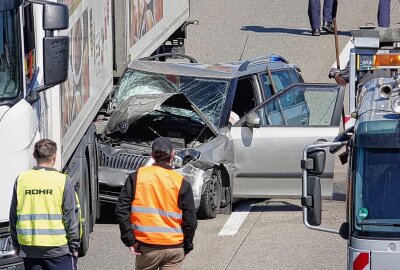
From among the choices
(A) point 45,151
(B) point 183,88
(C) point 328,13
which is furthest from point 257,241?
(C) point 328,13

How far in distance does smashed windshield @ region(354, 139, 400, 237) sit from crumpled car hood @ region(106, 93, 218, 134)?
5.86m

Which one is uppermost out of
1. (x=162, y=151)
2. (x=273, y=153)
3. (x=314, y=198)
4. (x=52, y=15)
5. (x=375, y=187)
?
(x=52, y=15)

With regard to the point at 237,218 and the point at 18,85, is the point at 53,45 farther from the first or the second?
the point at 237,218

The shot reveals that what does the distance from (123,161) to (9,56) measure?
14.3 ft

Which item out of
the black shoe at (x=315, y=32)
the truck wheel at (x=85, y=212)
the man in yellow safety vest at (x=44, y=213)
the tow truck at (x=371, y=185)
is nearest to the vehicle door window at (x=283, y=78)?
the truck wheel at (x=85, y=212)

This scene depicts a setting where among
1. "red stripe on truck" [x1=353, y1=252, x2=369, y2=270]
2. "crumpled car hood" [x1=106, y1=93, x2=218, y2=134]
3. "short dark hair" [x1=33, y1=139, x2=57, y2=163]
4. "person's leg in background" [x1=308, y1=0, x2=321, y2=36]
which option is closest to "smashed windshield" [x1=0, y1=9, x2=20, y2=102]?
"short dark hair" [x1=33, y1=139, x2=57, y2=163]

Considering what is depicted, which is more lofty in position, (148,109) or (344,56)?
(148,109)

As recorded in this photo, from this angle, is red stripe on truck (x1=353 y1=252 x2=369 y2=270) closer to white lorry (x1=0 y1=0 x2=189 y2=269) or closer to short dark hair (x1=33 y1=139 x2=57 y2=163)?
short dark hair (x1=33 y1=139 x2=57 y2=163)

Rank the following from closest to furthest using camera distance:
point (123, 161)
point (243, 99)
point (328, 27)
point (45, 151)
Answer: point (45, 151) → point (123, 161) → point (243, 99) → point (328, 27)

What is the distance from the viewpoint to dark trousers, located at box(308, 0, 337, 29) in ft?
78.9

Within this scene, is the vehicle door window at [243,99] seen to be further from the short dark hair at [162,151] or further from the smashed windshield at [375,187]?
the smashed windshield at [375,187]

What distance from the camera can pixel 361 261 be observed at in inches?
297

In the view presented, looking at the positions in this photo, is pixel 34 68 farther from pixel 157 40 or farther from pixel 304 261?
pixel 157 40

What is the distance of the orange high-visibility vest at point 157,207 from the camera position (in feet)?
27.3
